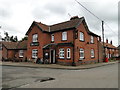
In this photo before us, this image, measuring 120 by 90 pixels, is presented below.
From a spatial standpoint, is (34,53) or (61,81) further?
(34,53)

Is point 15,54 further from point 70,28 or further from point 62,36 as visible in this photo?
point 70,28

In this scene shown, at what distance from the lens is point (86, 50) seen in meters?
23.9

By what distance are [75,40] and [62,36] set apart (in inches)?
121

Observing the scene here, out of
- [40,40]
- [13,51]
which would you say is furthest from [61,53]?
[13,51]

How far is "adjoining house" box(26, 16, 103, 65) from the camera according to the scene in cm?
2102

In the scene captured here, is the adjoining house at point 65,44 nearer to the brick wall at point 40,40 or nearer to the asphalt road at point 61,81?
the brick wall at point 40,40

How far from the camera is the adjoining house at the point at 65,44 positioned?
21.0 m

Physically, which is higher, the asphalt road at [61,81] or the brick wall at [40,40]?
the brick wall at [40,40]

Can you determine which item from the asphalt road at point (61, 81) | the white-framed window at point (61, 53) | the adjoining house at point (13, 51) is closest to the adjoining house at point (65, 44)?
the white-framed window at point (61, 53)

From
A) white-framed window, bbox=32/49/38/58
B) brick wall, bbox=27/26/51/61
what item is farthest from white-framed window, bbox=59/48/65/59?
white-framed window, bbox=32/49/38/58

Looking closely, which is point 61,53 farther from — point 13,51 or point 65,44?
point 13,51

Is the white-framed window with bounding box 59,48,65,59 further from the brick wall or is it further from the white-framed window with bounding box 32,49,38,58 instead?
the white-framed window with bounding box 32,49,38,58

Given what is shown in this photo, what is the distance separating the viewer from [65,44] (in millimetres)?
21188

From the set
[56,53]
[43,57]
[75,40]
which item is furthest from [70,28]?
[43,57]
